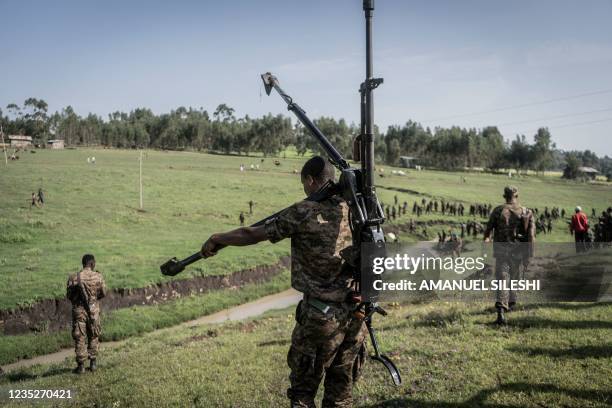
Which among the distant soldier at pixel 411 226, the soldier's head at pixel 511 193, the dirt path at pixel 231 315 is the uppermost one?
the soldier's head at pixel 511 193

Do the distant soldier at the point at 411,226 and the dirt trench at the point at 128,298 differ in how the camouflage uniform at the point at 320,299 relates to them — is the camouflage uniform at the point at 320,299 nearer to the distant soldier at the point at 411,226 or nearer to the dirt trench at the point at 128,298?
the dirt trench at the point at 128,298

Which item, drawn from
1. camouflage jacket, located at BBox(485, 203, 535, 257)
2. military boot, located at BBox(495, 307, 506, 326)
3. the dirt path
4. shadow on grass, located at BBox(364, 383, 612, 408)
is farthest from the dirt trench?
camouflage jacket, located at BBox(485, 203, 535, 257)

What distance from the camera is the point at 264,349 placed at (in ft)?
37.7

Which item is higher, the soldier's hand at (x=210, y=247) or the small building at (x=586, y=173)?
the small building at (x=586, y=173)

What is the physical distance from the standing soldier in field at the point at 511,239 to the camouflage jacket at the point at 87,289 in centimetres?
1019

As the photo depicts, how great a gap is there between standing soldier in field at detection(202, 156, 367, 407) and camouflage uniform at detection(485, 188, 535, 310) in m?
6.80

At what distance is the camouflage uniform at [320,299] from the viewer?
475 centimetres

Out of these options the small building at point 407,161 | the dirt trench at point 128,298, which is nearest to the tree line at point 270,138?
the small building at point 407,161

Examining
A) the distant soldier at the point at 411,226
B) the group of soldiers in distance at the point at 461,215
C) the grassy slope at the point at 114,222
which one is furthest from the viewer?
the distant soldier at the point at 411,226

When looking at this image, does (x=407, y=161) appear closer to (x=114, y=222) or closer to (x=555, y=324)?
(x=114, y=222)

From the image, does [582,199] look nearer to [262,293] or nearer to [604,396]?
[262,293]

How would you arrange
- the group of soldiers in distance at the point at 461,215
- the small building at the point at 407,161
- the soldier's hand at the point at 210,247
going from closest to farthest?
the soldier's hand at the point at 210,247 → the group of soldiers in distance at the point at 461,215 → the small building at the point at 407,161

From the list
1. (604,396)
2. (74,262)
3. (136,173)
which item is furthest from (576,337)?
(136,173)

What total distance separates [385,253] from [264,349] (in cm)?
771
